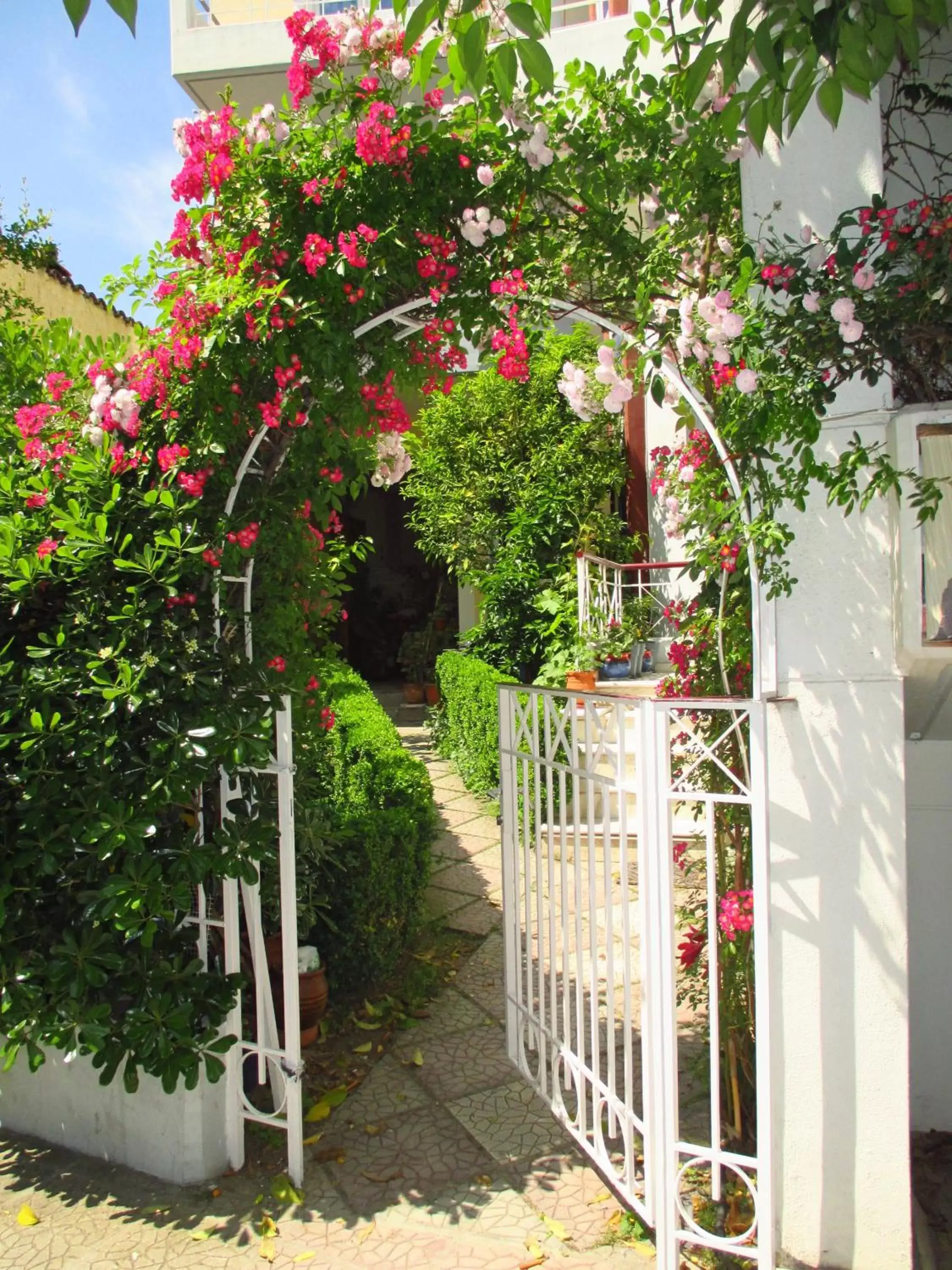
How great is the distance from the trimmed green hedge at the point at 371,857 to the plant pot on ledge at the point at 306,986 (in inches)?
9.6

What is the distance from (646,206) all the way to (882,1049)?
8.02 ft

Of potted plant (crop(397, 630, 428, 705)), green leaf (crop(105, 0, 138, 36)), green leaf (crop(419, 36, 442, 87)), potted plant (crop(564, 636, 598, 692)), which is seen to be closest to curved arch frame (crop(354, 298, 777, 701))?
green leaf (crop(419, 36, 442, 87))

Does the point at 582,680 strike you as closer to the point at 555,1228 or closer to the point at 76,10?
the point at 555,1228

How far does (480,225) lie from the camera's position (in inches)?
108

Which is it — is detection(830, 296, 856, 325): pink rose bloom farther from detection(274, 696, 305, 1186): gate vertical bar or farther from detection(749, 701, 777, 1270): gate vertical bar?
detection(274, 696, 305, 1186): gate vertical bar

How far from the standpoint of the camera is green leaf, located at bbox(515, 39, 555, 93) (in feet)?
5.98

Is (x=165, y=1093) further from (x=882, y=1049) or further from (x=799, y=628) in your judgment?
(x=799, y=628)

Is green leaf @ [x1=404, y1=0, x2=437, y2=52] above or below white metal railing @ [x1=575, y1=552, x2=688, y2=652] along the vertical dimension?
above

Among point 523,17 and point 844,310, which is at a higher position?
point 523,17

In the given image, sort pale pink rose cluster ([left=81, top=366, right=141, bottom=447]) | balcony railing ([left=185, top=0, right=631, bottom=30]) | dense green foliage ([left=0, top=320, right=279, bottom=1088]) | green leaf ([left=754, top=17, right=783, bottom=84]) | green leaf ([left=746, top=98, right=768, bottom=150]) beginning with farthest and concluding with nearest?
balcony railing ([left=185, top=0, right=631, bottom=30]) → pale pink rose cluster ([left=81, top=366, right=141, bottom=447]) → dense green foliage ([left=0, top=320, right=279, bottom=1088]) → green leaf ([left=746, top=98, right=768, bottom=150]) → green leaf ([left=754, top=17, right=783, bottom=84])

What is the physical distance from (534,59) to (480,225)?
0.93 meters

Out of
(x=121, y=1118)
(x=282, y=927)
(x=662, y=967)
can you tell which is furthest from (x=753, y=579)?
(x=121, y=1118)

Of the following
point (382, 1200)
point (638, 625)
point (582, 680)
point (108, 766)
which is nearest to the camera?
point (108, 766)

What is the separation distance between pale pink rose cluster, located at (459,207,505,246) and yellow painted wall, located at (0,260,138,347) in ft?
17.0
